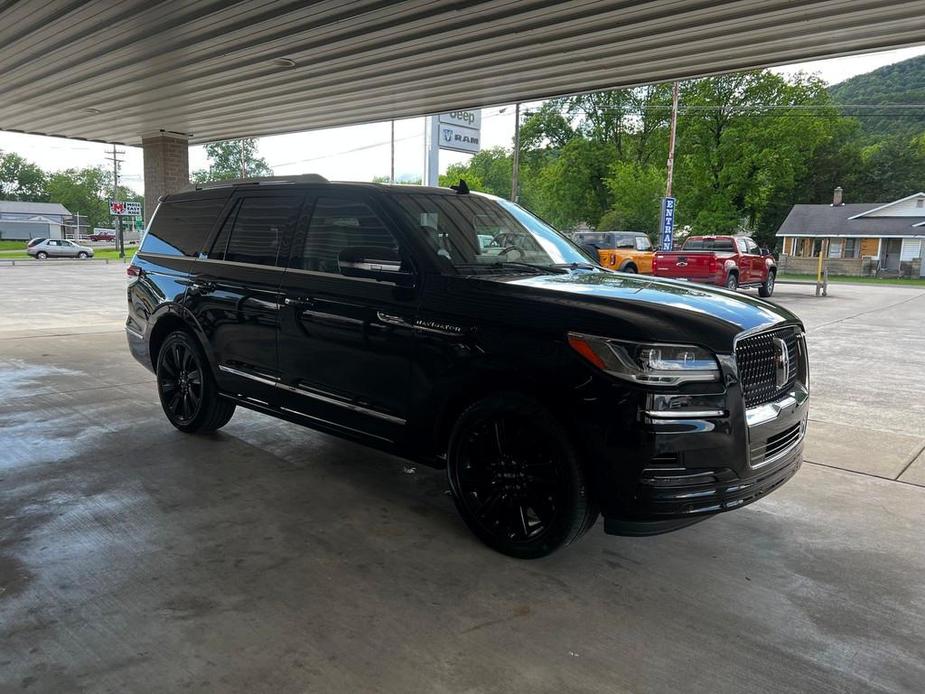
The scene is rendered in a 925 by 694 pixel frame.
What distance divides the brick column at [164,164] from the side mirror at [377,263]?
1372 cm

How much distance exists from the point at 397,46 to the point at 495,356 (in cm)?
690

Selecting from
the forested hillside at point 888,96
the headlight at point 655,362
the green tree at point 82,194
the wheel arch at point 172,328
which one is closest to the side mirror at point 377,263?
the headlight at point 655,362

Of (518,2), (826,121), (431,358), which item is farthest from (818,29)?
(826,121)

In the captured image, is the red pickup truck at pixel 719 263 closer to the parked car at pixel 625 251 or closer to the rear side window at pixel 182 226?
the parked car at pixel 625 251

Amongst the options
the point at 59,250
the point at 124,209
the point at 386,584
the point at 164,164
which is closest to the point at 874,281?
the point at 164,164

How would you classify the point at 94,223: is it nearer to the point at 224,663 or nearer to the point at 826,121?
the point at 826,121

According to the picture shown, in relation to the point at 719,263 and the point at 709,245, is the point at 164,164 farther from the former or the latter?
the point at 709,245

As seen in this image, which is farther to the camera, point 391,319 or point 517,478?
point 391,319

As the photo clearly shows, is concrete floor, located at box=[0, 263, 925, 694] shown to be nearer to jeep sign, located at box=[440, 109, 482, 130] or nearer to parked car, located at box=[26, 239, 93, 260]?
jeep sign, located at box=[440, 109, 482, 130]

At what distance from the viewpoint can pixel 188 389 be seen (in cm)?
541

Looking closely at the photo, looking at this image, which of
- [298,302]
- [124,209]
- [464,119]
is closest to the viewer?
[298,302]

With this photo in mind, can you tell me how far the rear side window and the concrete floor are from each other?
1.56m

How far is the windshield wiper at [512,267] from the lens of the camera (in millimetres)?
3812

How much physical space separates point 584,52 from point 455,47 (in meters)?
1.69
